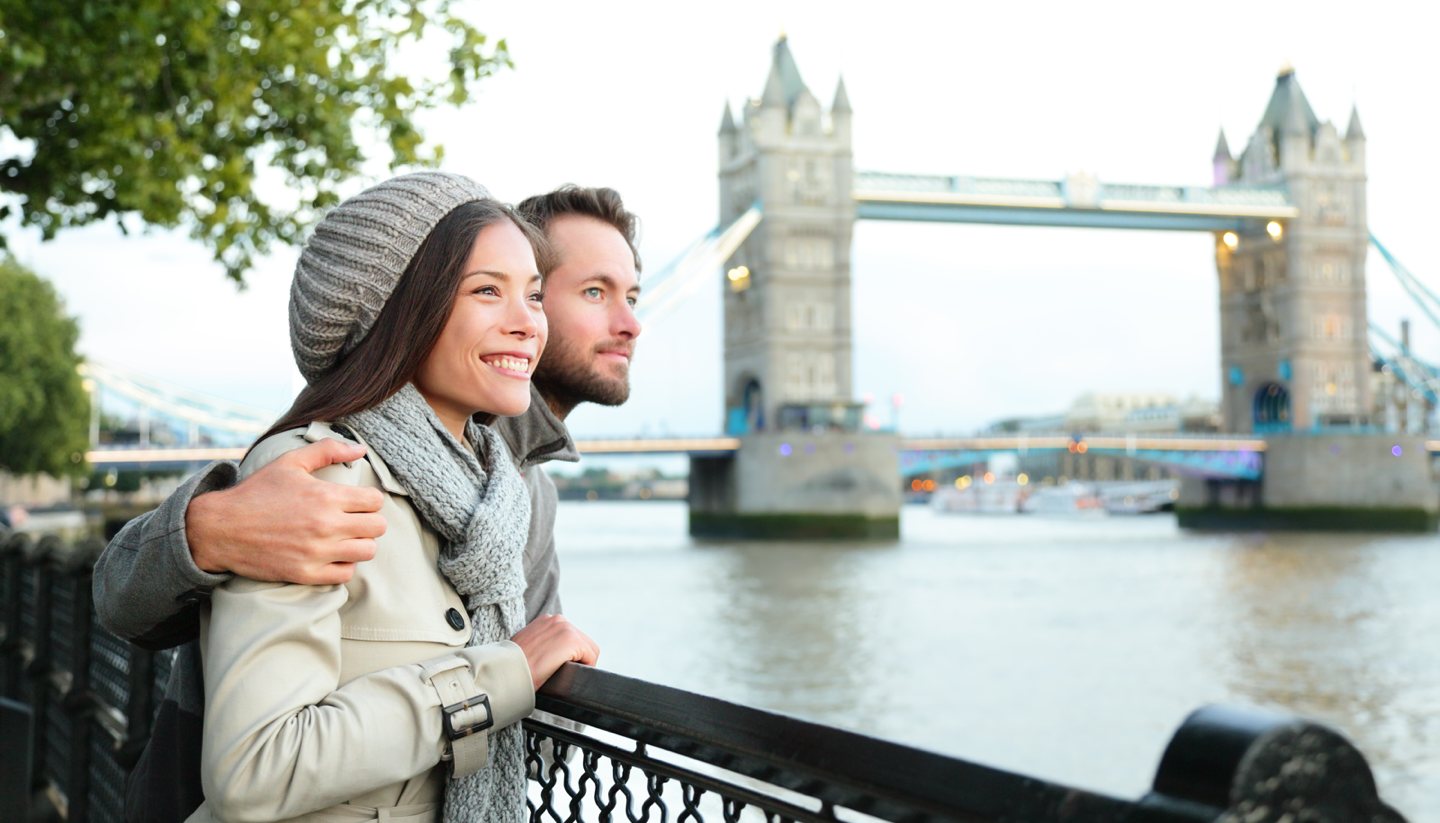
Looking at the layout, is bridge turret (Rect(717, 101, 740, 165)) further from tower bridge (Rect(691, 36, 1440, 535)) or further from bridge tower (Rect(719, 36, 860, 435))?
bridge tower (Rect(719, 36, 860, 435))

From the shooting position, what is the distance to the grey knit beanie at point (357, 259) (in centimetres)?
116

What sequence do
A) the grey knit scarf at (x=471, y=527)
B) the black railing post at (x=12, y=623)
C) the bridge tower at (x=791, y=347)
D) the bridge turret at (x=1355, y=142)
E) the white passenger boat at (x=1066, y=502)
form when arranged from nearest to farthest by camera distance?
the grey knit scarf at (x=471, y=527) → the black railing post at (x=12, y=623) → the bridge tower at (x=791, y=347) → the bridge turret at (x=1355, y=142) → the white passenger boat at (x=1066, y=502)

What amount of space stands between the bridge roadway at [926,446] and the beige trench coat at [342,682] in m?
24.6

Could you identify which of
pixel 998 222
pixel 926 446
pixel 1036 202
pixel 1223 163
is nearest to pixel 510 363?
pixel 998 222

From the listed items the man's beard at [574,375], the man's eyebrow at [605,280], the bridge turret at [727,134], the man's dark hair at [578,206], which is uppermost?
the bridge turret at [727,134]

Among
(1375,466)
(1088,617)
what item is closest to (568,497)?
(1375,466)

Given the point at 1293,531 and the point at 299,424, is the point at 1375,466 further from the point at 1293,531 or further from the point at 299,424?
the point at 299,424

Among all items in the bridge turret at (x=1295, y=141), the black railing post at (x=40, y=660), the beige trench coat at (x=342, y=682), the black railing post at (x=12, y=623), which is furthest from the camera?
the bridge turret at (x=1295, y=141)

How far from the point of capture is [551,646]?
1194mm

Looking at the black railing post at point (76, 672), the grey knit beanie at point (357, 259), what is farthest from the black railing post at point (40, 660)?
the grey knit beanie at point (357, 259)

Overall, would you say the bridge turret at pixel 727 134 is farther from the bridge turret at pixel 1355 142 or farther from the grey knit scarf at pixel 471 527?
the grey knit scarf at pixel 471 527

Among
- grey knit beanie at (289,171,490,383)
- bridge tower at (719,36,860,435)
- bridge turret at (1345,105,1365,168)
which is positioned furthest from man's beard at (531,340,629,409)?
bridge turret at (1345,105,1365,168)

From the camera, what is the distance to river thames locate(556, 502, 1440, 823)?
8.34 meters

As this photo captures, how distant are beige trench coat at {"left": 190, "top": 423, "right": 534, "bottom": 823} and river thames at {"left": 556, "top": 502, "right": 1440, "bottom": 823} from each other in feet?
7.98
